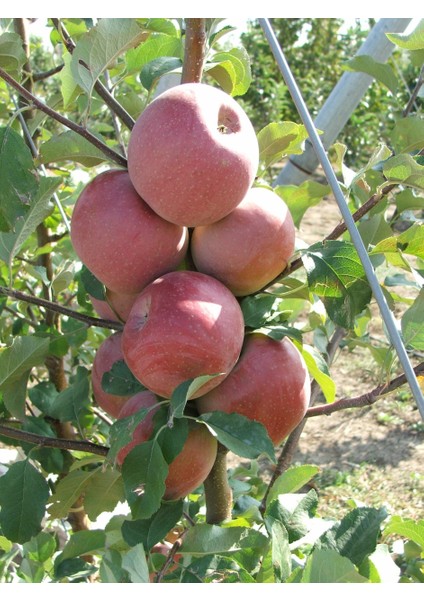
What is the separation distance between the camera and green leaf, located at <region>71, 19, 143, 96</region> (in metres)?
0.78

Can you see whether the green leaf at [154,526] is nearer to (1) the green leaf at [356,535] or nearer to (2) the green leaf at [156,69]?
(1) the green leaf at [356,535]

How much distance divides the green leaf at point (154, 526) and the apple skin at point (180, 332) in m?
0.17

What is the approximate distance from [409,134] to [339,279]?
0.26 metres

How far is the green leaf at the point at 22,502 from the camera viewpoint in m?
0.92

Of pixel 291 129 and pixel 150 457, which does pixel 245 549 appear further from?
pixel 291 129

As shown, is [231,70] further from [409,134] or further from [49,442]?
[49,442]

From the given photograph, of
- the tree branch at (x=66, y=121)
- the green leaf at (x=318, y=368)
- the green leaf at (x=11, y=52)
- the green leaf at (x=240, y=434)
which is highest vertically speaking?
the green leaf at (x=11, y=52)

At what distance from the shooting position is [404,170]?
0.75m

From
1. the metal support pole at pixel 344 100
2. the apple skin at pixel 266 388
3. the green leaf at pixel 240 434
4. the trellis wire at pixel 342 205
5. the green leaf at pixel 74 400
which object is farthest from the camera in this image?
the metal support pole at pixel 344 100

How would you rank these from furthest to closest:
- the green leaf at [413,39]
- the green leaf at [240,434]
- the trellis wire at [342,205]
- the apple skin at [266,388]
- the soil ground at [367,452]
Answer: the soil ground at [367,452] → the green leaf at [413,39] → the apple skin at [266,388] → the green leaf at [240,434] → the trellis wire at [342,205]

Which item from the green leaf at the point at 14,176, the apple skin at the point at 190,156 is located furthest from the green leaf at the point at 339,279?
the green leaf at the point at 14,176

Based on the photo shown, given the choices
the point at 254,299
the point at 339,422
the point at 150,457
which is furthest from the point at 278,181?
the point at 339,422
